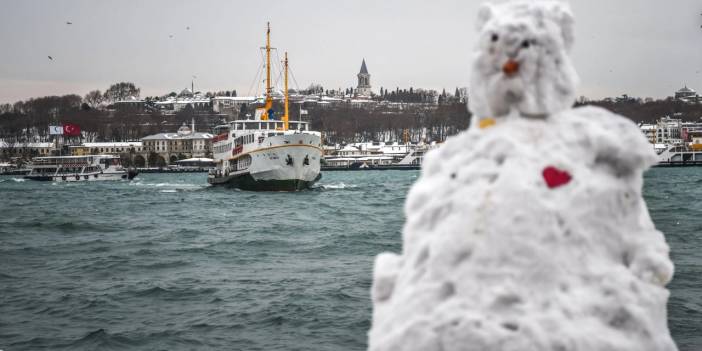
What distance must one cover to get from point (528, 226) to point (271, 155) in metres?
39.7

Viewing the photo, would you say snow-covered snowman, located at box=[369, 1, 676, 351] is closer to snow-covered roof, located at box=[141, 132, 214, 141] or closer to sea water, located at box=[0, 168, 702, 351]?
sea water, located at box=[0, 168, 702, 351]

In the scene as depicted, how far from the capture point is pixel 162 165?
130875mm

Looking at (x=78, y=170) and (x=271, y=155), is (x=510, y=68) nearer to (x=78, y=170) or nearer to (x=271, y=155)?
(x=271, y=155)

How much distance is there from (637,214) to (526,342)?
701 millimetres

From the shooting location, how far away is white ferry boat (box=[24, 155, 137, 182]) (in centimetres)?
7925

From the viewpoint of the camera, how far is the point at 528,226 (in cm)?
258

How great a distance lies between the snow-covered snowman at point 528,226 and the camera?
258cm

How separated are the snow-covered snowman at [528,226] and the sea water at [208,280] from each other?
22.2ft

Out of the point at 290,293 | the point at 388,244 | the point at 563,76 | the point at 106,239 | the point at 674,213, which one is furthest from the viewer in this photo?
the point at 674,213

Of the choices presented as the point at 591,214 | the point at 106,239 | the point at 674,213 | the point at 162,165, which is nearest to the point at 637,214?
the point at 591,214

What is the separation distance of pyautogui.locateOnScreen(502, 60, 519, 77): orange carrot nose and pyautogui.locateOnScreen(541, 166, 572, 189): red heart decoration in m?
0.38

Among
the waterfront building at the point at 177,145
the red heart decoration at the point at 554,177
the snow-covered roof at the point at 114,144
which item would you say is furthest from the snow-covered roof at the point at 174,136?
the red heart decoration at the point at 554,177

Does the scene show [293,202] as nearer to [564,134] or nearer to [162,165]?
[564,134]

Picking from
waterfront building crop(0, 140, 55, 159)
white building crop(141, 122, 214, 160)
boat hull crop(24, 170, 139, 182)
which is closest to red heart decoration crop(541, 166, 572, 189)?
boat hull crop(24, 170, 139, 182)
